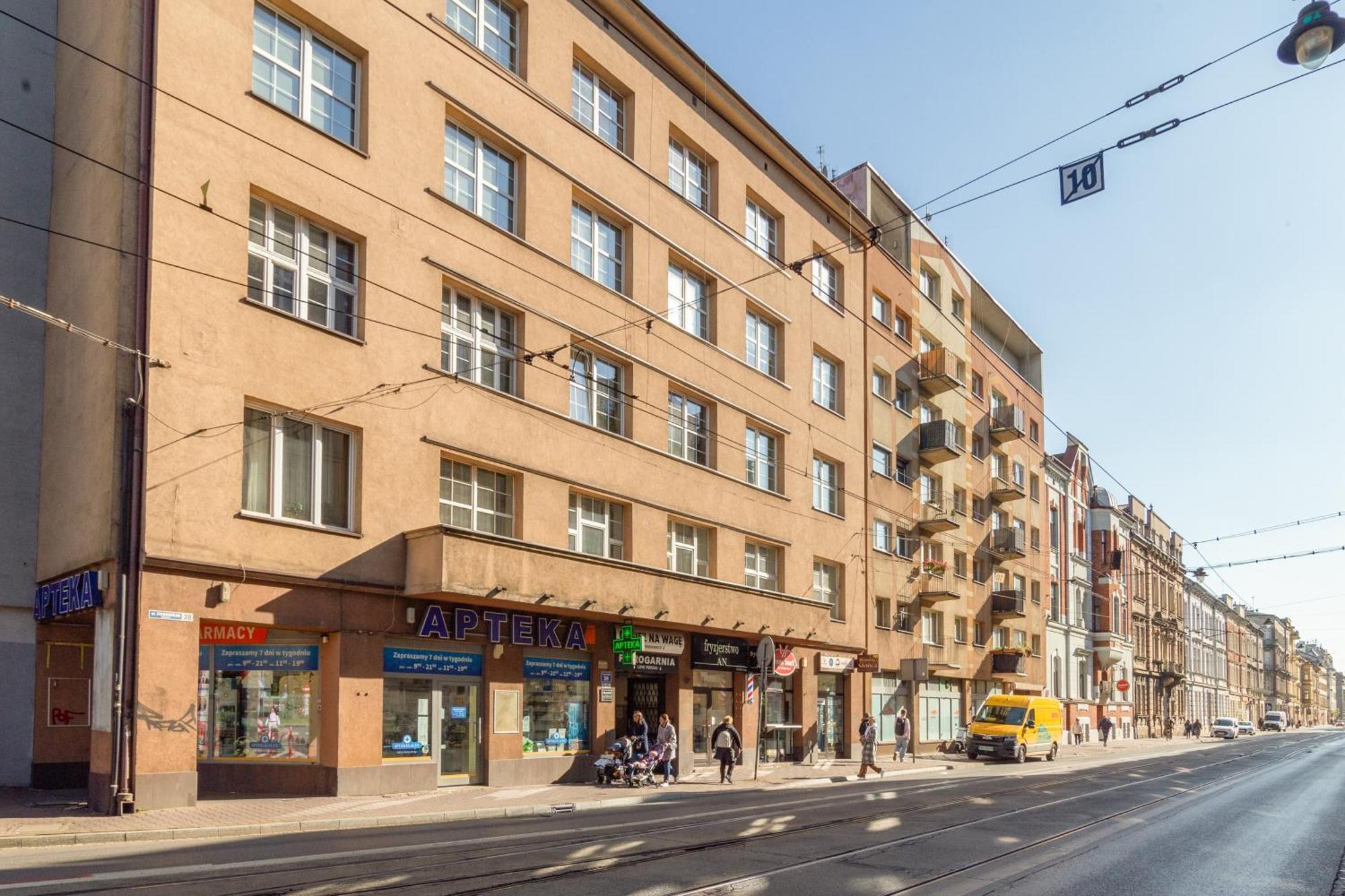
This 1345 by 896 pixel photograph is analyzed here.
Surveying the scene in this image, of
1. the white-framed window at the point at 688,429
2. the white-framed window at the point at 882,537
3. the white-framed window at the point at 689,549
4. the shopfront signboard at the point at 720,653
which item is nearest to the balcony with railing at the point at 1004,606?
the white-framed window at the point at 882,537

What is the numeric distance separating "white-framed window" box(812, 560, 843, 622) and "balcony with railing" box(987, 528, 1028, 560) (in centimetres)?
1552

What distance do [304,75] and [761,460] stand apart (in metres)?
17.1

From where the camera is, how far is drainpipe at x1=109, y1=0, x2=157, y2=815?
15.6 m

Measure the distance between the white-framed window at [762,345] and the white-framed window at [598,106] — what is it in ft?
23.6

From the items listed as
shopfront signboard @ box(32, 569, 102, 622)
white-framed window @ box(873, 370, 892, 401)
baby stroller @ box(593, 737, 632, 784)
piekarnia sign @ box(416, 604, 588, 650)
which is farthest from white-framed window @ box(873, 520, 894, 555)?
shopfront signboard @ box(32, 569, 102, 622)

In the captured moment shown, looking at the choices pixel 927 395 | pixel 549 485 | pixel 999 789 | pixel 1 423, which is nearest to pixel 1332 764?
pixel 927 395

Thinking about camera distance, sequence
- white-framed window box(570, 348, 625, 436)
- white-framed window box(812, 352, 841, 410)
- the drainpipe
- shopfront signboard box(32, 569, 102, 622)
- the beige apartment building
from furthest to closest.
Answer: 1. white-framed window box(812, 352, 841, 410)
2. white-framed window box(570, 348, 625, 436)
3. the beige apartment building
4. shopfront signboard box(32, 569, 102, 622)
5. the drainpipe

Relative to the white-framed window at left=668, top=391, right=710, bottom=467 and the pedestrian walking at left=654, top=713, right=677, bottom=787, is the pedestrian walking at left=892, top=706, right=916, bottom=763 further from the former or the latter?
the pedestrian walking at left=654, top=713, right=677, bottom=787

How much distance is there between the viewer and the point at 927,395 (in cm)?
4384

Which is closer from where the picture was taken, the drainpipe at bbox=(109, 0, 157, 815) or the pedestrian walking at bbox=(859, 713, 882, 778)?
the drainpipe at bbox=(109, 0, 157, 815)

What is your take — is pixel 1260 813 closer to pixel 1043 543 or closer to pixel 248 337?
pixel 248 337

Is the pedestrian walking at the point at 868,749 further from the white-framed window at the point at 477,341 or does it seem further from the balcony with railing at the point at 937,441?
the balcony with railing at the point at 937,441

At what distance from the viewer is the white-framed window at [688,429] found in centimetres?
2855

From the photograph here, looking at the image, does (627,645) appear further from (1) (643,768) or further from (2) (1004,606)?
(2) (1004,606)
